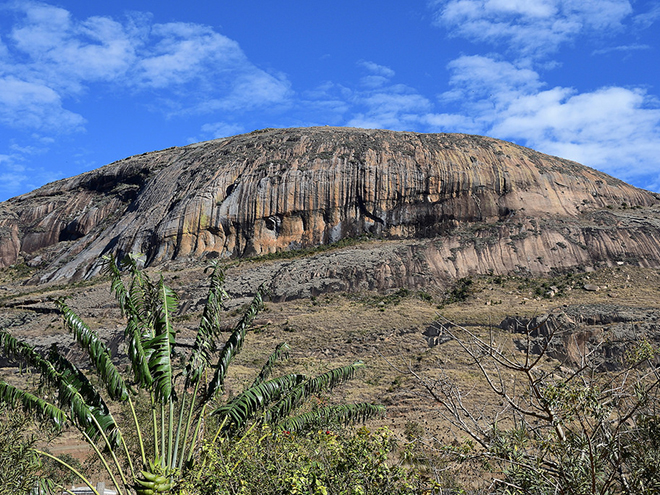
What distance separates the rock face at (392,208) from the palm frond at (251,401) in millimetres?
37455

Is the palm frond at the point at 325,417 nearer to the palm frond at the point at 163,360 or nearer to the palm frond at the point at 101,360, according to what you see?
the palm frond at the point at 163,360

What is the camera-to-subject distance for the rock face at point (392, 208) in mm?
50812

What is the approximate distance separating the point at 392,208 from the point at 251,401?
50.6 metres

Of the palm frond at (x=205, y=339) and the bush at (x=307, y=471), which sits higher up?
the palm frond at (x=205, y=339)

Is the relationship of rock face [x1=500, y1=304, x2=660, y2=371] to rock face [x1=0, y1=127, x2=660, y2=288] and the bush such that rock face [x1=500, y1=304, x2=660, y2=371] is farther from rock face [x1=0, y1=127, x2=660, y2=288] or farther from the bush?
the bush

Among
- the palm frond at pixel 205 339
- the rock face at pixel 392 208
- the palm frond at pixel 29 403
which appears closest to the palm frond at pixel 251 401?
the palm frond at pixel 205 339

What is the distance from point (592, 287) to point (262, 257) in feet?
101

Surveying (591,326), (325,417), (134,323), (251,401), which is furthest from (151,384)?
(591,326)

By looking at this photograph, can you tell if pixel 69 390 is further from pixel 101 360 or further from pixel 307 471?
pixel 307 471

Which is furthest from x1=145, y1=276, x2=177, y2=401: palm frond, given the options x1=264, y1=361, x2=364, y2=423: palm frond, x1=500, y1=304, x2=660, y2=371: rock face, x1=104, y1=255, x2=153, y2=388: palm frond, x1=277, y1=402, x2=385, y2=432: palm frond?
x1=500, y1=304, x2=660, y2=371: rock face

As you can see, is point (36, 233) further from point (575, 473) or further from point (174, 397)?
point (575, 473)

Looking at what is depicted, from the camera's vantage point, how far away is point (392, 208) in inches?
2356

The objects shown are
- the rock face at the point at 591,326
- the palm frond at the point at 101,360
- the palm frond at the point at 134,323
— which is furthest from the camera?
the rock face at the point at 591,326

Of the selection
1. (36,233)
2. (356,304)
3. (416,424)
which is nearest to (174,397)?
(416,424)
